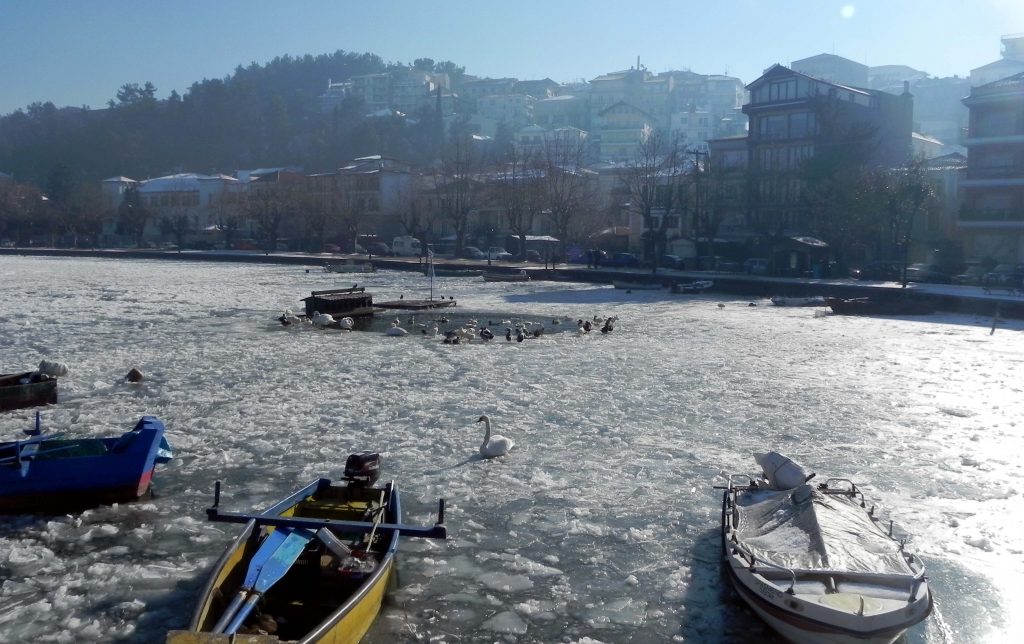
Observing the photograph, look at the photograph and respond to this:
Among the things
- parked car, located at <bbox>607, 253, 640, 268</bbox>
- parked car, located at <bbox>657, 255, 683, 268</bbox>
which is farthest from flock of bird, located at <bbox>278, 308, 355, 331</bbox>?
parked car, located at <bbox>607, 253, 640, 268</bbox>

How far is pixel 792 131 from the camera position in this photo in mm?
55781

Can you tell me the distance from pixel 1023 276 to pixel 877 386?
24.3 meters

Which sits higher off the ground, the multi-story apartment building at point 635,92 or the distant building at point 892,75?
the distant building at point 892,75

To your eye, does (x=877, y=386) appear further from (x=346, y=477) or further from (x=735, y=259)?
(x=735, y=259)

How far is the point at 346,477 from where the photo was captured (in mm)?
9562

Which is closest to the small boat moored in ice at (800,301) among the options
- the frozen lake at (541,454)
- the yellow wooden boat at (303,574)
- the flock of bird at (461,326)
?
the frozen lake at (541,454)

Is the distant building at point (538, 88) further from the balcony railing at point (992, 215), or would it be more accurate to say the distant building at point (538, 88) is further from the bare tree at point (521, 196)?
the balcony railing at point (992, 215)

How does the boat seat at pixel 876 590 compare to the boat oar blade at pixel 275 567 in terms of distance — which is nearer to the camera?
the boat oar blade at pixel 275 567

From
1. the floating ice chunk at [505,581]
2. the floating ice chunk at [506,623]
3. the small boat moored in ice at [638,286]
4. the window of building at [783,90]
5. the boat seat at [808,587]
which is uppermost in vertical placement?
the window of building at [783,90]

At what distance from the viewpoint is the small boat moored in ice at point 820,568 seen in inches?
256

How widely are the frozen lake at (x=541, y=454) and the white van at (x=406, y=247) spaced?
4318 cm

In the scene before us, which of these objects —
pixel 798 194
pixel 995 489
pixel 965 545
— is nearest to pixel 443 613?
pixel 965 545

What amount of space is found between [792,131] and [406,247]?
2951 centimetres

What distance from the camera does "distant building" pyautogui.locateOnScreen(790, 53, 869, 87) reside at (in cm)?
11888
